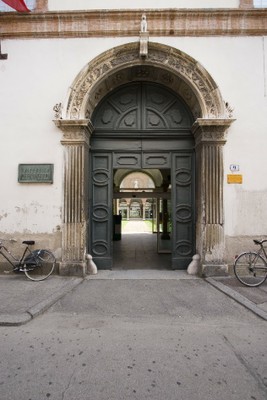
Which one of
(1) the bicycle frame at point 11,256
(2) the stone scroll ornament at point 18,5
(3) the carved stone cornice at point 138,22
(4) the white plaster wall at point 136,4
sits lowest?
(1) the bicycle frame at point 11,256

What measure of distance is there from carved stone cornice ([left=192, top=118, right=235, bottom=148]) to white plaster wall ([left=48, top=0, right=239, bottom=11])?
2.99m

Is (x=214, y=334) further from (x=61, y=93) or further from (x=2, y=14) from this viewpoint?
(x=2, y=14)

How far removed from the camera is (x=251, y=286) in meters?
5.11

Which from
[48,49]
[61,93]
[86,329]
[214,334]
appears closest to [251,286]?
[214,334]

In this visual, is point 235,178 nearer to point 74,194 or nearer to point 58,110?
point 74,194

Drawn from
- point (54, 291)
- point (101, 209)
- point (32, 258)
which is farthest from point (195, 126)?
point (32, 258)

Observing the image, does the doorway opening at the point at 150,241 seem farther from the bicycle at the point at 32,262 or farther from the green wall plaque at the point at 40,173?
the green wall plaque at the point at 40,173

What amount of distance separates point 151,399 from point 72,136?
532cm

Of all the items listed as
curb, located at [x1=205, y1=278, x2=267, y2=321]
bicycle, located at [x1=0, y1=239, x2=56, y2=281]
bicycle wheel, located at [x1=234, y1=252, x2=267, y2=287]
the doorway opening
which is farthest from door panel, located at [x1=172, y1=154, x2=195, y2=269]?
bicycle, located at [x1=0, y1=239, x2=56, y2=281]

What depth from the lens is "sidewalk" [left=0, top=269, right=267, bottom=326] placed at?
3746 millimetres

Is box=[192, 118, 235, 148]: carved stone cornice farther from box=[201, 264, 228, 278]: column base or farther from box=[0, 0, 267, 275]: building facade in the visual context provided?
box=[201, 264, 228, 278]: column base

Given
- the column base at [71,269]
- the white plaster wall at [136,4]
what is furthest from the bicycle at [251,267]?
the white plaster wall at [136,4]

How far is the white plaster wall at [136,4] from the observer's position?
20.1 feet

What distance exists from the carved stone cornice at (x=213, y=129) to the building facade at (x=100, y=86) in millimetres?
24
